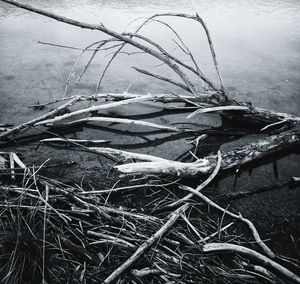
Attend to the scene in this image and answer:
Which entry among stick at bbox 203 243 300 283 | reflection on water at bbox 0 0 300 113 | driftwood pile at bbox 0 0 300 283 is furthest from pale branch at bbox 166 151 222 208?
reflection on water at bbox 0 0 300 113

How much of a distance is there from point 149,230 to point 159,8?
20.6 feet

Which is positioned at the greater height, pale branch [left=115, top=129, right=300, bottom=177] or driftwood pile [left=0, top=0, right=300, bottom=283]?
pale branch [left=115, top=129, right=300, bottom=177]

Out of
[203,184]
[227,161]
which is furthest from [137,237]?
[227,161]

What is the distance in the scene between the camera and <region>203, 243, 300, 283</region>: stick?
1157 mm

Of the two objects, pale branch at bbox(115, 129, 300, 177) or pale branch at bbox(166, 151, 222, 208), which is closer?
pale branch at bbox(166, 151, 222, 208)

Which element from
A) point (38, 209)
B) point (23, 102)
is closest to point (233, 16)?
point (23, 102)

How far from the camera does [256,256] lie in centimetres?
123

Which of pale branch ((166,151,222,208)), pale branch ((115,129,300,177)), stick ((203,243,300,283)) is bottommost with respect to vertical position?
stick ((203,243,300,283))

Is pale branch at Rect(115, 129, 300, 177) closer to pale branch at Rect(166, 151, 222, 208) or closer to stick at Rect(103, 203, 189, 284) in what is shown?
pale branch at Rect(166, 151, 222, 208)

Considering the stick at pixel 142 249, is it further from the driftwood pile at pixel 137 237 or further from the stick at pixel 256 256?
the stick at pixel 256 256

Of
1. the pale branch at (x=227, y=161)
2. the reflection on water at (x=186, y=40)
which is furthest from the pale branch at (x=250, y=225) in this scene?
the reflection on water at (x=186, y=40)

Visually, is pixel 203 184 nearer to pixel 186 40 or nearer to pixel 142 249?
pixel 142 249

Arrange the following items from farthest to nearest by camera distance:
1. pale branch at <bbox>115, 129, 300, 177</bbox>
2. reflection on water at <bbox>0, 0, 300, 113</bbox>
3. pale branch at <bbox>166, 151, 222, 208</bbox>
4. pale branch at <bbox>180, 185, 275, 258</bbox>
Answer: reflection on water at <bbox>0, 0, 300, 113</bbox>
pale branch at <bbox>115, 129, 300, 177</bbox>
pale branch at <bbox>166, 151, 222, 208</bbox>
pale branch at <bbox>180, 185, 275, 258</bbox>

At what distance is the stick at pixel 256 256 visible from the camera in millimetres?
1157
